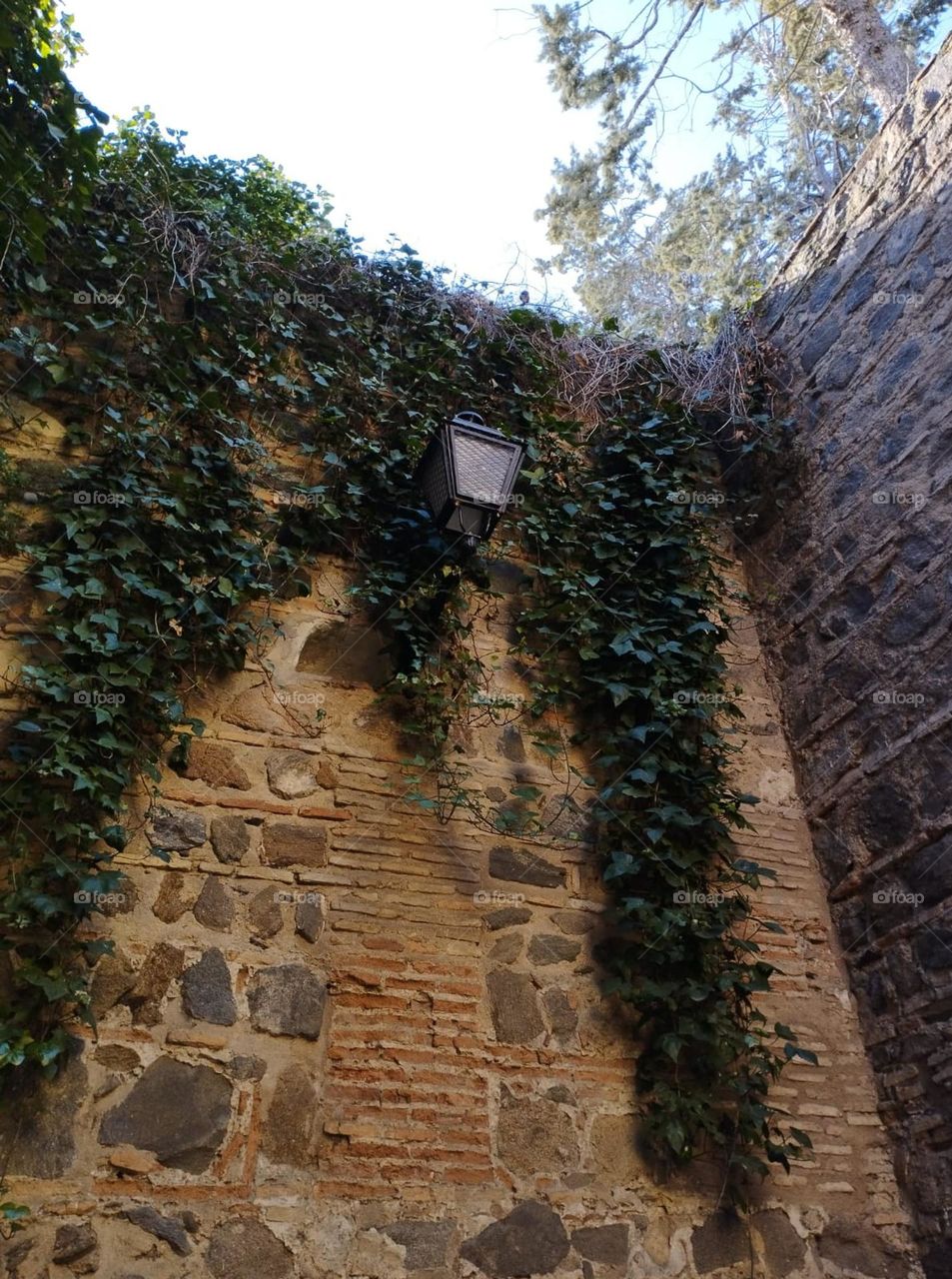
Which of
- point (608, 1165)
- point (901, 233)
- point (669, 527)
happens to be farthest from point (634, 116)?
point (608, 1165)

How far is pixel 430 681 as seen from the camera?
10.4 feet

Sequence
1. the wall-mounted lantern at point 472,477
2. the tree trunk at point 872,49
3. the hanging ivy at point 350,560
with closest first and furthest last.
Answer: the hanging ivy at point 350,560
the wall-mounted lantern at point 472,477
the tree trunk at point 872,49

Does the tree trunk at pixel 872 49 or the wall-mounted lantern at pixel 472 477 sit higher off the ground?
the tree trunk at pixel 872 49

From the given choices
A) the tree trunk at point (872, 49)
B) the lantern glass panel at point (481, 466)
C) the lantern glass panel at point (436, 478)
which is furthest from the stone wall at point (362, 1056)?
the tree trunk at point (872, 49)

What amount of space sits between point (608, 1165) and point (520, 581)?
204 centimetres

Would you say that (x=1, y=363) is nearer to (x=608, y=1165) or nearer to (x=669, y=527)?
(x=669, y=527)

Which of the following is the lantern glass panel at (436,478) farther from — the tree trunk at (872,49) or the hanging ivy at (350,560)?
the tree trunk at (872,49)

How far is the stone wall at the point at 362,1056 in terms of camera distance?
227 centimetres

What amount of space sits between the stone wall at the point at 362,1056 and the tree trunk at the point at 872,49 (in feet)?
20.7

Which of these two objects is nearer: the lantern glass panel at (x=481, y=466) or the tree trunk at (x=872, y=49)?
the lantern glass panel at (x=481, y=466)

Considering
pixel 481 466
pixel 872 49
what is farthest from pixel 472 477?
pixel 872 49

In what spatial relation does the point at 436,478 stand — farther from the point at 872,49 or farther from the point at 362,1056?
the point at 872,49

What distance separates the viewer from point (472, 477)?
9.73 feet

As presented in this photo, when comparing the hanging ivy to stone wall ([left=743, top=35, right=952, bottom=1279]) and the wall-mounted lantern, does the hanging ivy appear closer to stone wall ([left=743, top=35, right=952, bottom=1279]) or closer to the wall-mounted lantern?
the wall-mounted lantern
